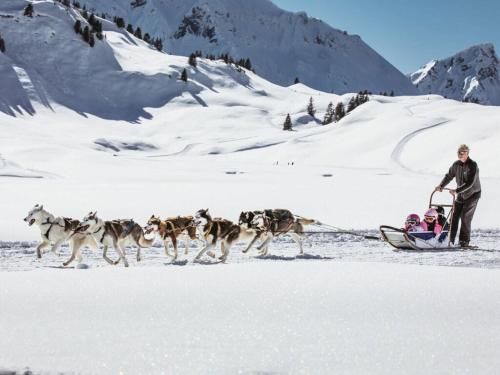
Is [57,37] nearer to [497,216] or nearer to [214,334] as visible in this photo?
[497,216]

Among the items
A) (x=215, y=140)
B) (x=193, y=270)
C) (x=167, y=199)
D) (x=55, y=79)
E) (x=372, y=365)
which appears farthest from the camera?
(x=55, y=79)

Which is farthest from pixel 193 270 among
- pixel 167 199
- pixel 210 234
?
pixel 167 199

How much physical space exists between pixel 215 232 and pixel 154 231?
3.76 feet

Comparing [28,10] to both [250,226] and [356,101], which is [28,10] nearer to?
[356,101]

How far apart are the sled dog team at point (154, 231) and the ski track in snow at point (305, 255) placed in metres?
0.21

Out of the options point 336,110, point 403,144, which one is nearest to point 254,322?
point 403,144

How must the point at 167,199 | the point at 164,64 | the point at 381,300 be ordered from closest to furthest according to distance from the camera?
the point at 381,300 < the point at 167,199 < the point at 164,64

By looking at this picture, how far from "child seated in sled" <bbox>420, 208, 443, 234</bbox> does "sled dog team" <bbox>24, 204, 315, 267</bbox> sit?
2.26 metres

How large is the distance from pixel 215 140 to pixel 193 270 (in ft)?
191

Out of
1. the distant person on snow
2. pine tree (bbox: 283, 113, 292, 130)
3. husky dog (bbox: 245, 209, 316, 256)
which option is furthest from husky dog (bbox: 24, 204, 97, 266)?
pine tree (bbox: 283, 113, 292, 130)

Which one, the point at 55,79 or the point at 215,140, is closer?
the point at 215,140

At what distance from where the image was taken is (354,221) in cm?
1270

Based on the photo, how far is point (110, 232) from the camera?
787 centimetres

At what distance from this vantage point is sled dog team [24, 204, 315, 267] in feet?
25.5
